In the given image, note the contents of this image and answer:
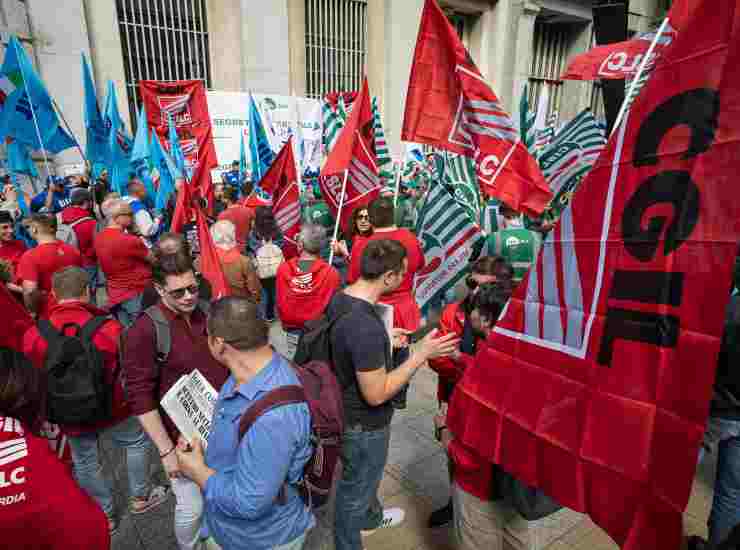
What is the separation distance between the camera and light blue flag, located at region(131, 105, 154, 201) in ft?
25.4

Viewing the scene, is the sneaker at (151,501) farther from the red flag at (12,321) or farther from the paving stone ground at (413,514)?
the red flag at (12,321)

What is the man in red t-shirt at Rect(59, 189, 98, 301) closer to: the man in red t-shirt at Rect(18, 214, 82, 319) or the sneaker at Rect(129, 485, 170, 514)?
the man in red t-shirt at Rect(18, 214, 82, 319)

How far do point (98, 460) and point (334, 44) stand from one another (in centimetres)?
1810

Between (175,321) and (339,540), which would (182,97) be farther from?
(339,540)

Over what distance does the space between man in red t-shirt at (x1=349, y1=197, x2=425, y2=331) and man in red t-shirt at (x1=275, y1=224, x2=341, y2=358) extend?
17.0 inches

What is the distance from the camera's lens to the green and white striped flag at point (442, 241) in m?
3.57

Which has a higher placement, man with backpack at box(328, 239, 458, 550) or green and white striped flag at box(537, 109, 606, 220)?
green and white striped flag at box(537, 109, 606, 220)

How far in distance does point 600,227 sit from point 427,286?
8.31 ft

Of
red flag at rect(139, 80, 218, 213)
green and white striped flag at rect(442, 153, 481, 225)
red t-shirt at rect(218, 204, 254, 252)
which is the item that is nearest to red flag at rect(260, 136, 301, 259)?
red t-shirt at rect(218, 204, 254, 252)

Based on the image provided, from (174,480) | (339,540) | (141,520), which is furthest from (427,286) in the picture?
(141,520)

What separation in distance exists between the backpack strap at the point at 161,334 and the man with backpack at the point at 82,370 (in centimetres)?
49

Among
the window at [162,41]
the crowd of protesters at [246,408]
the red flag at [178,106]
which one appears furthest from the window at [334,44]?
Answer: the crowd of protesters at [246,408]

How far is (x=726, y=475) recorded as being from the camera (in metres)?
2.31

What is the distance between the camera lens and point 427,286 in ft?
12.6
